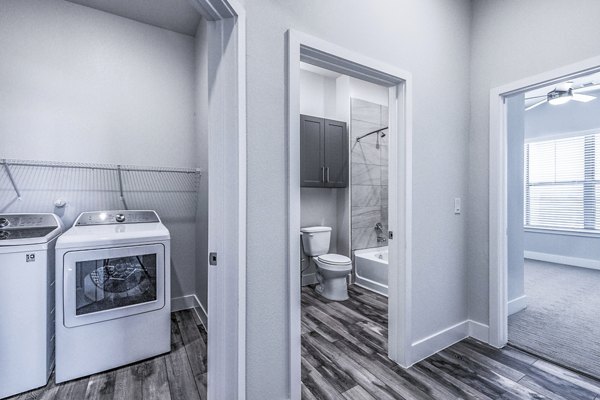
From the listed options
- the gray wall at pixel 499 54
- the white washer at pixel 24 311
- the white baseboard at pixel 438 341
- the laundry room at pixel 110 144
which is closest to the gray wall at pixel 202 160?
the laundry room at pixel 110 144

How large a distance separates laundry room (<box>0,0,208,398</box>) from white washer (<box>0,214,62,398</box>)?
0.13 feet

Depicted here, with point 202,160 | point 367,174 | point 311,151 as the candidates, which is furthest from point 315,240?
point 202,160

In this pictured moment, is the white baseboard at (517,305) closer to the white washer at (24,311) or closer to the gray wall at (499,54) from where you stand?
the gray wall at (499,54)

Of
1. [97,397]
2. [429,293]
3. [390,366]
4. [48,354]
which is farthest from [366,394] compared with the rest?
[48,354]

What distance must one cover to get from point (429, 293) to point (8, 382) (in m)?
2.66

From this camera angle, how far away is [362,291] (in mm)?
3219

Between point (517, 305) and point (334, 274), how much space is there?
1.81 meters

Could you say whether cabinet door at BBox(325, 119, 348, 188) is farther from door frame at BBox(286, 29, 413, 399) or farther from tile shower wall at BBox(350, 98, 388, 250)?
door frame at BBox(286, 29, 413, 399)

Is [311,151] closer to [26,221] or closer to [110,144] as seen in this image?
[110,144]

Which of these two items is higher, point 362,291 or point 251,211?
point 251,211

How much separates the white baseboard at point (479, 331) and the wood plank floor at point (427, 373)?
0.05 m

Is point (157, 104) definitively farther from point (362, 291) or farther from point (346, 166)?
point (362, 291)

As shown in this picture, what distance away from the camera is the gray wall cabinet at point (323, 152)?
10.3ft

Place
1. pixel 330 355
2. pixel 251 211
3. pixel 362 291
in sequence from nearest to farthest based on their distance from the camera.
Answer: pixel 251 211, pixel 330 355, pixel 362 291
